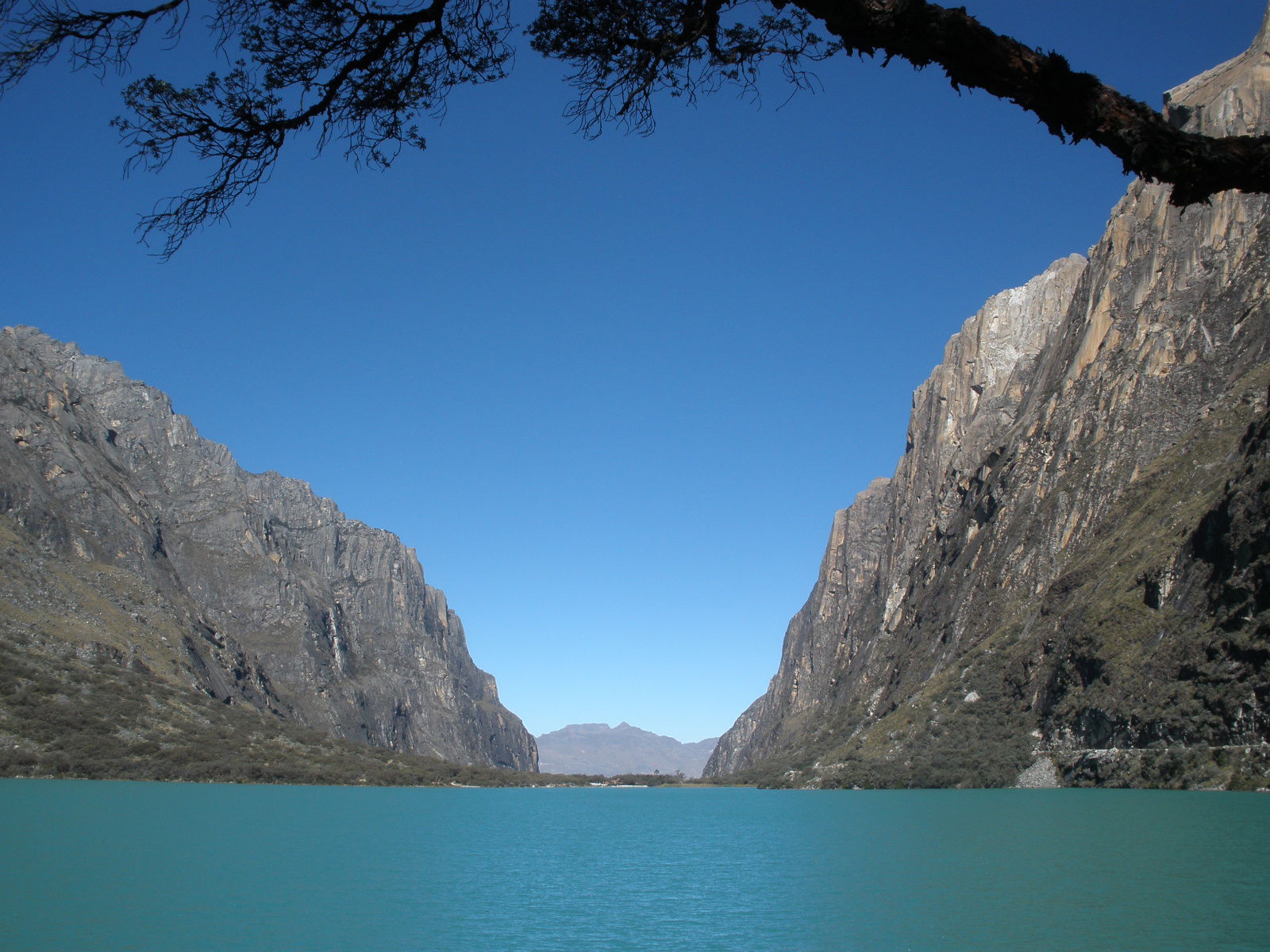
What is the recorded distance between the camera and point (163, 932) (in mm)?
24859

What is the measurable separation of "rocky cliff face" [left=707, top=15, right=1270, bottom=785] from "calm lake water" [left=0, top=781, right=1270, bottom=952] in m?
17.4

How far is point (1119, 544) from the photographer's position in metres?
104

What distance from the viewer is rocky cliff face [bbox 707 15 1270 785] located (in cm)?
8088

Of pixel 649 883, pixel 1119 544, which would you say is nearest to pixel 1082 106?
pixel 649 883

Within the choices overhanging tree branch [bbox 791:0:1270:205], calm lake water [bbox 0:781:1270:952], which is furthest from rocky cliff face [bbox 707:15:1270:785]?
overhanging tree branch [bbox 791:0:1270:205]

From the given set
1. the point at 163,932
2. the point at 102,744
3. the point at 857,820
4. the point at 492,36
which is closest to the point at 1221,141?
the point at 492,36

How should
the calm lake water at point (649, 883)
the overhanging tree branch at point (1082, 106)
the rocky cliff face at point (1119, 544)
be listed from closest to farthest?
the overhanging tree branch at point (1082, 106) → the calm lake water at point (649, 883) → the rocky cliff face at point (1119, 544)

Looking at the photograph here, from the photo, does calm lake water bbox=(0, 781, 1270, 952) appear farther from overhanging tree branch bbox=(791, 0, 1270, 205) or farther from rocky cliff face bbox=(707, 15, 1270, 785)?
overhanging tree branch bbox=(791, 0, 1270, 205)

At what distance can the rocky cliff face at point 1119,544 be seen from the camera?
80875mm

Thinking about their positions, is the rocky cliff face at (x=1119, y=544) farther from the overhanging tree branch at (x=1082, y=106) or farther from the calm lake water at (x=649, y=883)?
the overhanging tree branch at (x=1082, y=106)

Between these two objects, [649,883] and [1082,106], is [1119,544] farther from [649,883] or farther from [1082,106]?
[1082,106]

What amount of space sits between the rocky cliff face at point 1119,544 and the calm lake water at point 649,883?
17380mm

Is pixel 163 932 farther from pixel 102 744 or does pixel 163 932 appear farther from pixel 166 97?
pixel 102 744

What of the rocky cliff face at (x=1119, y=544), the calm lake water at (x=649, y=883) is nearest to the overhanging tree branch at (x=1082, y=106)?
the calm lake water at (x=649, y=883)
